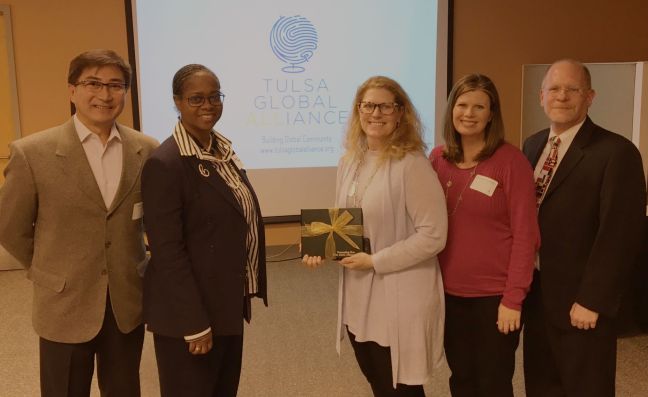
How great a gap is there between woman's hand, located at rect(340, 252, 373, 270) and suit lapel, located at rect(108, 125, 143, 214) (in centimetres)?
78

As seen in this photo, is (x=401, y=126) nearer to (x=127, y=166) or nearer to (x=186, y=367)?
(x=127, y=166)

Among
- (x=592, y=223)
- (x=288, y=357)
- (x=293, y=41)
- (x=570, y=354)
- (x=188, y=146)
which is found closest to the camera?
(x=188, y=146)

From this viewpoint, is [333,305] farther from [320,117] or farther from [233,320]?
[233,320]

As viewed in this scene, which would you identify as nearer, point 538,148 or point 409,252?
point 409,252

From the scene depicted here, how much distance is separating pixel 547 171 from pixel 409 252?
66cm

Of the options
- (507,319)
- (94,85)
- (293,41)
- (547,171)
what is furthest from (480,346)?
(293,41)

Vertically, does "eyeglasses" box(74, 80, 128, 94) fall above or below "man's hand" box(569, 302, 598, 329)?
above

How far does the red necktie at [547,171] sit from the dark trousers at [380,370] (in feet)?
2.63

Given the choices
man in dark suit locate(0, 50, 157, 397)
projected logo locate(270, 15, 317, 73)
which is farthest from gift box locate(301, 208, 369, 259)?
projected logo locate(270, 15, 317, 73)

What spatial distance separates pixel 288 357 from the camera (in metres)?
3.24

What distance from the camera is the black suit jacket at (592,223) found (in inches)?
74.3

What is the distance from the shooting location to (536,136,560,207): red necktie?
205cm

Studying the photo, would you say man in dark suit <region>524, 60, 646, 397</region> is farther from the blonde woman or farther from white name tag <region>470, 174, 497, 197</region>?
the blonde woman

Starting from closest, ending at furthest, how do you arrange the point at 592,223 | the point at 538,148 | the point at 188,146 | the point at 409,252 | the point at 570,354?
the point at 188,146, the point at 409,252, the point at 592,223, the point at 570,354, the point at 538,148
